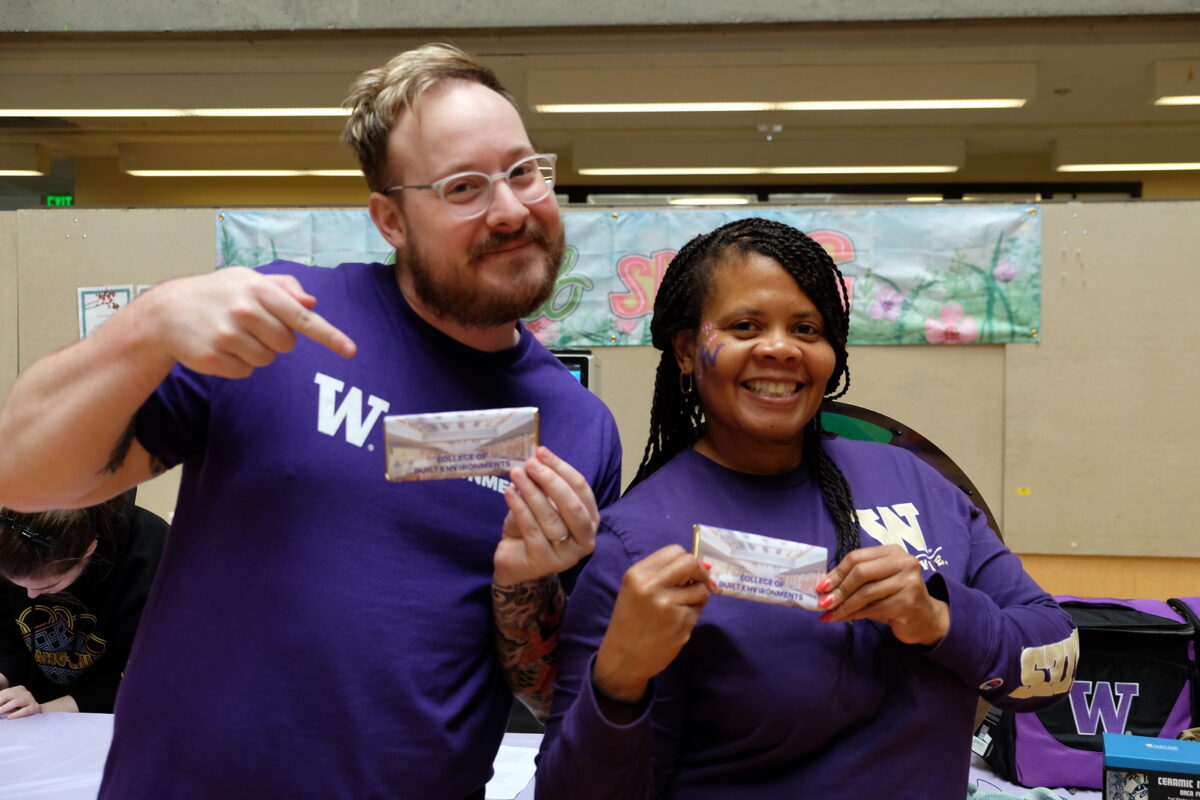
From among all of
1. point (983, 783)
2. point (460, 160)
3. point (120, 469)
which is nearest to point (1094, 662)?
point (983, 783)

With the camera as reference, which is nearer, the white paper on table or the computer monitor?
the white paper on table

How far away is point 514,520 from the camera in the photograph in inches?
52.2

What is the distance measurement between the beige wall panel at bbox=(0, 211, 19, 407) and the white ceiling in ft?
12.9

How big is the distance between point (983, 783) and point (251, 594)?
180 centimetres

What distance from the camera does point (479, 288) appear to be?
1.40 m

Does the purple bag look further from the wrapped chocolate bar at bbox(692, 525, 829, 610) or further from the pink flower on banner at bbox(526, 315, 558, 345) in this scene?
the pink flower on banner at bbox(526, 315, 558, 345)

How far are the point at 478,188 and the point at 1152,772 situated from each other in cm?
154

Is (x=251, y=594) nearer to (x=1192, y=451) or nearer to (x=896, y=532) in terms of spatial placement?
(x=896, y=532)

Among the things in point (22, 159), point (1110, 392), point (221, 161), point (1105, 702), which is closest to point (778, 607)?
point (1105, 702)

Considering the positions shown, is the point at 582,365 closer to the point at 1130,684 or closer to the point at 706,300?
the point at 1130,684

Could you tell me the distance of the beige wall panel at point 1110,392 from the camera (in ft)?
13.6

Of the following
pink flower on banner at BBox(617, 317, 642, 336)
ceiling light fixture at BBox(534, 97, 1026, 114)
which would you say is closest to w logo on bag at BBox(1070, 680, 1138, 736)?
pink flower on banner at BBox(617, 317, 642, 336)

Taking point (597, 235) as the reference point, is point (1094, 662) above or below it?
below

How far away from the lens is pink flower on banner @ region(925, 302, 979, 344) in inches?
164
